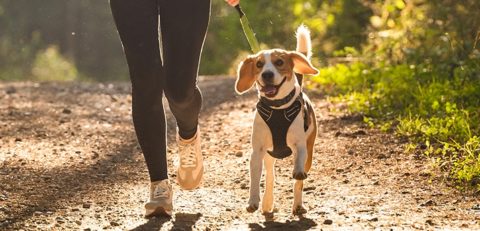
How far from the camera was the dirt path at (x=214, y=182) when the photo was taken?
15.1 feet

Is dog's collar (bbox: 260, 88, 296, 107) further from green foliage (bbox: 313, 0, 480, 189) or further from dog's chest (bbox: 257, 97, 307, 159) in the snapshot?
green foliage (bbox: 313, 0, 480, 189)

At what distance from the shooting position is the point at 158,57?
15.0ft

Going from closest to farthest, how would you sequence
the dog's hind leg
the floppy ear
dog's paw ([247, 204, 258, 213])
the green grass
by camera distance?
dog's paw ([247, 204, 258, 213]), the floppy ear, the dog's hind leg, the green grass

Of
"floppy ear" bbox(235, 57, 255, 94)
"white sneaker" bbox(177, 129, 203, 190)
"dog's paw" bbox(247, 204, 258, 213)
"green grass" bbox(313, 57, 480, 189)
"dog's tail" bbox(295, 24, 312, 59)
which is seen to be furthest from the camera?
"green grass" bbox(313, 57, 480, 189)

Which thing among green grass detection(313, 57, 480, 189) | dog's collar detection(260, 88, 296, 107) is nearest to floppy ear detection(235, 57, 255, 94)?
dog's collar detection(260, 88, 296, 107)

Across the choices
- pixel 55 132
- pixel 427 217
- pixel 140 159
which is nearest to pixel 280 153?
pixel 427 217

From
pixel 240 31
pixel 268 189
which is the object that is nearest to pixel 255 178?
pixel 268 189

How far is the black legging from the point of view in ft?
14.8

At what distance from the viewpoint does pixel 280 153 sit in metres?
4.64

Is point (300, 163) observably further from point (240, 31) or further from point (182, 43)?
point (240, 31)

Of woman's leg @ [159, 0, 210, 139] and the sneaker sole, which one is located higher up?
woman's leg @ [159, 0, 210, 139]

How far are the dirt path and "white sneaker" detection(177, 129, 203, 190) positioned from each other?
0.14m

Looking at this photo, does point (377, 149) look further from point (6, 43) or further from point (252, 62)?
point (6, 43)

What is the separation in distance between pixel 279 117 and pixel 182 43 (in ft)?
2.07
